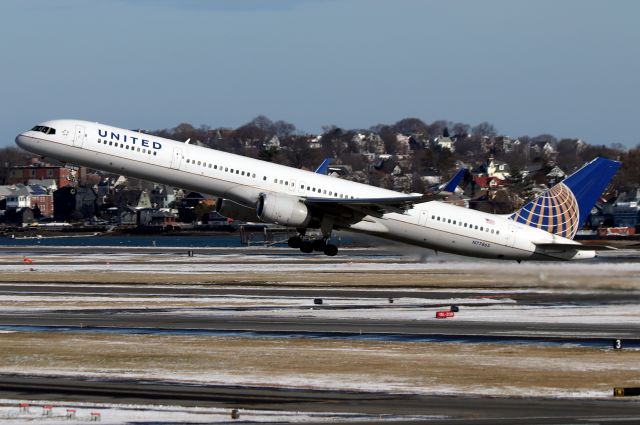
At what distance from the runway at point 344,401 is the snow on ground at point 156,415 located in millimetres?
654

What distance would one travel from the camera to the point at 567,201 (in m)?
65.2

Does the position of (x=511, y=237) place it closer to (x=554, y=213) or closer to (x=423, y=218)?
(x=554, y=213)

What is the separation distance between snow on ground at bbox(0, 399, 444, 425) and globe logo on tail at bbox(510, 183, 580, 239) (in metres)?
38.2

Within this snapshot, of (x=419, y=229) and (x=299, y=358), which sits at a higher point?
(x=419, y=229)

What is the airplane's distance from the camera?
186 ft

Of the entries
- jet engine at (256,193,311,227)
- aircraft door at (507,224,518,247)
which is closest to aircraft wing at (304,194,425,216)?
jet engine at (256,193,311,227)

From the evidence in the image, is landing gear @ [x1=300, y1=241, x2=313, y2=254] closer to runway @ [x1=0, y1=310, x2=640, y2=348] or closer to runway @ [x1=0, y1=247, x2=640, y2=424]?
runway @ [x1=0, y1=247, x2=640, y2=424]

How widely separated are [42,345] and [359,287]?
3071cm

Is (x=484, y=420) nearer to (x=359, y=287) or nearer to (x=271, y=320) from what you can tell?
(x=271, y=320)

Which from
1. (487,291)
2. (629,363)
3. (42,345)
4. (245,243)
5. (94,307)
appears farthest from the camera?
(245,243)

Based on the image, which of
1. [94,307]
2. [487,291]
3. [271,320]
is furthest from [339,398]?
[487,291]

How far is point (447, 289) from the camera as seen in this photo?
2699 inches

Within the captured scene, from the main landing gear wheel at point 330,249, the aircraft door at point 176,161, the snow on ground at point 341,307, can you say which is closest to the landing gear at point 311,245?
the main landing gear wheel at point 330,249

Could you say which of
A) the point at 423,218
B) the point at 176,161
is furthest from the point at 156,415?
the point at 423,218
